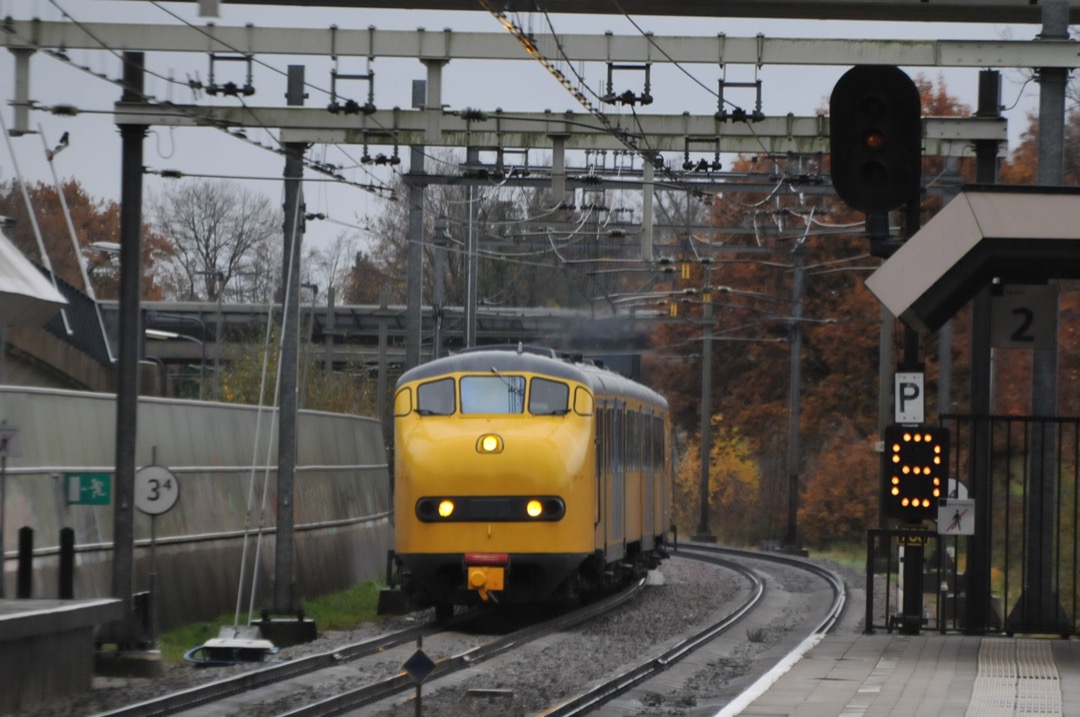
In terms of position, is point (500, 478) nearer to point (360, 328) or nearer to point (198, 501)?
point (198, 501)

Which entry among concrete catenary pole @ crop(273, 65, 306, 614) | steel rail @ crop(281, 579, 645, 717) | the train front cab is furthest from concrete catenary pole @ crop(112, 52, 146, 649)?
the train front cab

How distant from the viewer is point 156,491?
1883 centimetres

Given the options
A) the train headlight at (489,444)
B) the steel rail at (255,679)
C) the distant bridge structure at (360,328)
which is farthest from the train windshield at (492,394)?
the distant bridge structure at (360,328)

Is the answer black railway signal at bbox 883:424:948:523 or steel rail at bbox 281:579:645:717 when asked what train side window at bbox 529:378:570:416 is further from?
black railway signal at bbox 883:424:948:523

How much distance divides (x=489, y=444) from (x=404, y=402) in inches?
60.0

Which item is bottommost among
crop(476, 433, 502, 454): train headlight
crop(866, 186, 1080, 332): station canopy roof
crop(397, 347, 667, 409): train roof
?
crop(476, 433, 502, 454): train headlight

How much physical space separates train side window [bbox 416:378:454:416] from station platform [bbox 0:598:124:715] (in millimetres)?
6645

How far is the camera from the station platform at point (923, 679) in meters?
12.0

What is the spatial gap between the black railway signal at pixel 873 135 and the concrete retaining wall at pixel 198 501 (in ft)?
25.4

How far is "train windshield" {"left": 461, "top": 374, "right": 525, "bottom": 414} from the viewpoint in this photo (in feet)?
71.9

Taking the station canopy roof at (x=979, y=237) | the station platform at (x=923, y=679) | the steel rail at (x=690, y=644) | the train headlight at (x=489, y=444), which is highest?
the station canopy roof at (x=979, y=237)

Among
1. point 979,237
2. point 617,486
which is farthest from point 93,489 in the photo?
point 979,237

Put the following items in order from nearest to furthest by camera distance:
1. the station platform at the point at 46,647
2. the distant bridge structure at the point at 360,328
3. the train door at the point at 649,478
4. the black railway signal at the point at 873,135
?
the black railway signal at the point at 873,135 → the station platform at the point at 46,647 → the train door at the point at 649,478 → the distant bridge structure at the point at 360,328

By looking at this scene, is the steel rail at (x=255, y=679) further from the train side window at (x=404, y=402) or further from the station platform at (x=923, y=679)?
the station platform at (x=923, y=679)
